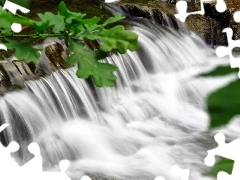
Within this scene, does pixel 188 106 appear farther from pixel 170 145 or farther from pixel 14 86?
pixel 14 86

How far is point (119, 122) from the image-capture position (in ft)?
11.1

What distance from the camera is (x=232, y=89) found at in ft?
0.84

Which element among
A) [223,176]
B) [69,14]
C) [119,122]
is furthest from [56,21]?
[119,122]

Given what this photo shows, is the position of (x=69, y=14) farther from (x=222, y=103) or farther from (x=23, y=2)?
(x=222, y=103)

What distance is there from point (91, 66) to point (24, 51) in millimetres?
69

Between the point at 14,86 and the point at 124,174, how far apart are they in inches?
34.9

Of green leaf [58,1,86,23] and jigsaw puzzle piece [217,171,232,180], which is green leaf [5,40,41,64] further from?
jigsaw puzzle piece [217,171,232,180]

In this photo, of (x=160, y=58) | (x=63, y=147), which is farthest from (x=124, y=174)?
(x=160, y=58)

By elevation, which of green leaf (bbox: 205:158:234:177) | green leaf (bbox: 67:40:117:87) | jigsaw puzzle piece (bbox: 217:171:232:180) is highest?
green leaf (bbox: 67:40:117:87)

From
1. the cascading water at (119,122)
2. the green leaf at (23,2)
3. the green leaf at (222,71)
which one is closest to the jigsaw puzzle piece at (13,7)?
the green leaf at (23,2)

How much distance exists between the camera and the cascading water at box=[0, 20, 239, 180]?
9.55 ft

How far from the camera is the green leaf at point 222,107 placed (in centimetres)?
23

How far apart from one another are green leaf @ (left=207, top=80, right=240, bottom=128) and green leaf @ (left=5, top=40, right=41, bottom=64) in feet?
0.88

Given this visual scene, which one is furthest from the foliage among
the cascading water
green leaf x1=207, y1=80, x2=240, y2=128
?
the cascading water
